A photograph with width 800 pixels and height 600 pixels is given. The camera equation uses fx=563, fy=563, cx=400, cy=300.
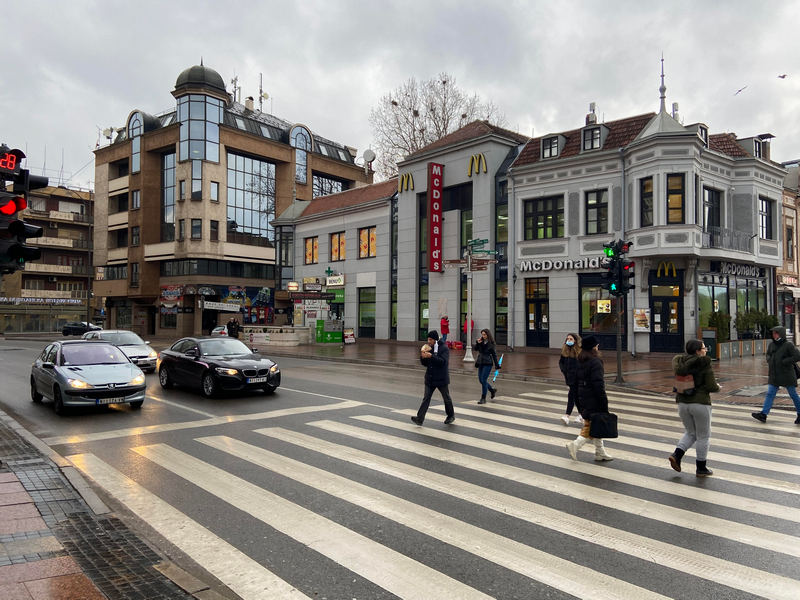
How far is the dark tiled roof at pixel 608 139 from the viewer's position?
2477 centimetres

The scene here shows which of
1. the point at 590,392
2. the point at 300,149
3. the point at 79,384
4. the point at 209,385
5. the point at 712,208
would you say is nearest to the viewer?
the point at 590,392

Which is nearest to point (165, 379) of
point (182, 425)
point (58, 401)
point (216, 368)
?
point (216, 368)

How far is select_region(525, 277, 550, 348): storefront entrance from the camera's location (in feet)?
88.1

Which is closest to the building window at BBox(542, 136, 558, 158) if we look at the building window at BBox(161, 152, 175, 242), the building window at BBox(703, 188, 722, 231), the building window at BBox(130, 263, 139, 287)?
the building window at BBox(703, 188, 722, 231)

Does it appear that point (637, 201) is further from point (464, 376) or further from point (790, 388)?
point (790, 388)

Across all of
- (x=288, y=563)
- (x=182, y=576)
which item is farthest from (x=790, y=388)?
(x=182, y=576)

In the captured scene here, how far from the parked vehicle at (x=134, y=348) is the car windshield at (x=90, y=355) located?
193 inches

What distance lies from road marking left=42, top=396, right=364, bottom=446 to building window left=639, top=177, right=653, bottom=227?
1696 centimetres

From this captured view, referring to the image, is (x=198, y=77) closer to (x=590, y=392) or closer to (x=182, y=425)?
(x=182, y=425)

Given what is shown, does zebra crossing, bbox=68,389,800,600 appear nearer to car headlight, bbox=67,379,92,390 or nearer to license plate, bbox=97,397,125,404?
license plate, bbox=97,397,125,404

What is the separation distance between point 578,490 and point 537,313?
21.3 metres

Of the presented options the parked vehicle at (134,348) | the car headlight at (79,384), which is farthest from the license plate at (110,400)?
the parked vehicle at (134,348)

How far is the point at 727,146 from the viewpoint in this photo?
26.2 meters

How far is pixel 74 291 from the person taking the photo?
66.4 meters
